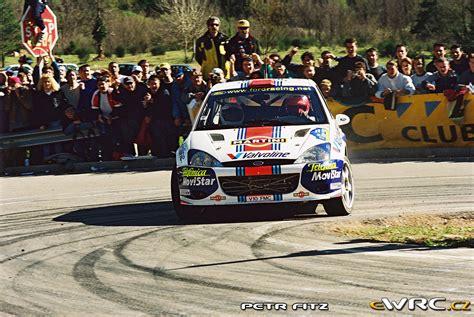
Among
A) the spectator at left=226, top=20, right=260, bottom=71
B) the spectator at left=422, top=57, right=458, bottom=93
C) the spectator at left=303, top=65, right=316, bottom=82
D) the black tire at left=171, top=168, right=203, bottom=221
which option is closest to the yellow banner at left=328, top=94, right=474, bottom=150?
the spectator at left=422, top=57, right=458, bottom=93

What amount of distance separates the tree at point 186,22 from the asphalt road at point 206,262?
2086 inches

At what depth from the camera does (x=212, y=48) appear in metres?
19.7

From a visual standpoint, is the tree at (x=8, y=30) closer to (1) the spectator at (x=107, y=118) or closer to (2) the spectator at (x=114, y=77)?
(2) the spectator at (x=114, y=77)

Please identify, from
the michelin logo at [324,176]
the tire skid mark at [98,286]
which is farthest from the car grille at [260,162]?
the tire skid mark at [98,286]

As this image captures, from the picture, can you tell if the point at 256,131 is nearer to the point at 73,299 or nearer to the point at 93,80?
the point at 73,299

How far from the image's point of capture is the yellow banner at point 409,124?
18281mm

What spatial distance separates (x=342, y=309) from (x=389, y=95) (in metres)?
12.3

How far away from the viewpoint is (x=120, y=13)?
83938mm

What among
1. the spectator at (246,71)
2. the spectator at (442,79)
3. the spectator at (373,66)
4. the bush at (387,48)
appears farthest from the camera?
the bush at (387,48)

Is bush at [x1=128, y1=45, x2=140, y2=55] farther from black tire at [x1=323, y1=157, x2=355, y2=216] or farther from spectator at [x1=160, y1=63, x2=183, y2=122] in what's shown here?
black tire at [x1=323, y1=157, x2=355, y2=216]

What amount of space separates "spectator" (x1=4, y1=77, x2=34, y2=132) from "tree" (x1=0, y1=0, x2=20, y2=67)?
46821 mm

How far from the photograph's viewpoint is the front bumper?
1117 centimetres

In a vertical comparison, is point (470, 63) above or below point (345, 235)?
above

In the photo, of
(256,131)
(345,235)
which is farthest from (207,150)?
(345,235)
